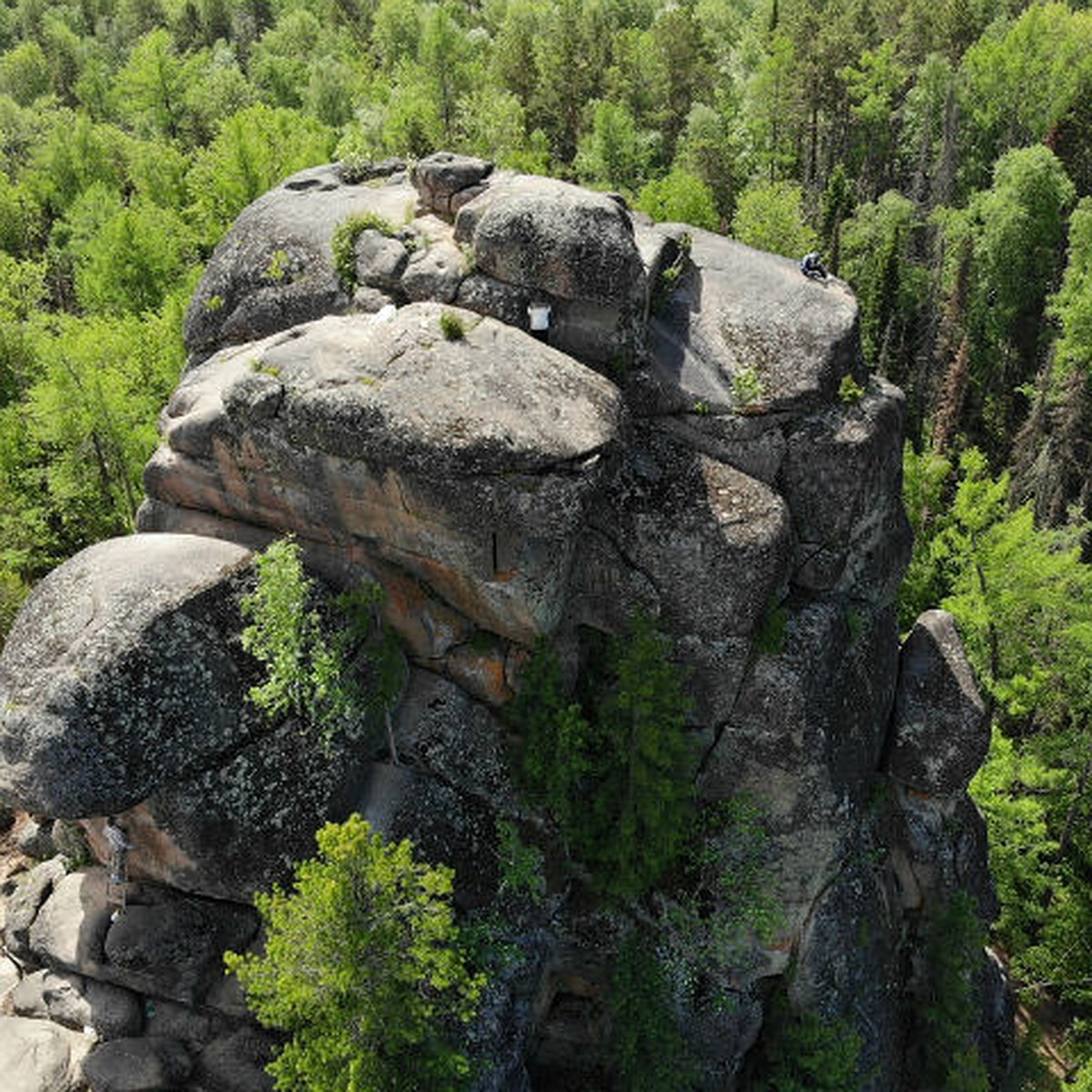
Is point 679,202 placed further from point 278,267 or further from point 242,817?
point 242,817

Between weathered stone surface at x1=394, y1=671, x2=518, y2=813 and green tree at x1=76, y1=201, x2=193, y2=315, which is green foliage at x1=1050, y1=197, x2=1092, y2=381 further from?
green tree at x1=76, y1=201, x2=193, y2=315

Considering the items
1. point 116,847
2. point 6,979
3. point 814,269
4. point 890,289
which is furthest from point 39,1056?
point 890,289

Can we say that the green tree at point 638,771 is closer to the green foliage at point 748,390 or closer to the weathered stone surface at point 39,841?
the green foliage at point 748,390

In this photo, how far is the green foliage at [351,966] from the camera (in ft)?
58.4

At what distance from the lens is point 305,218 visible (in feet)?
90.0

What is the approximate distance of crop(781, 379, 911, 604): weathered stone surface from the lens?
2477cm

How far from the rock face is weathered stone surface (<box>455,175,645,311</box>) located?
9 centimetres

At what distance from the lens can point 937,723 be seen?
27344mm

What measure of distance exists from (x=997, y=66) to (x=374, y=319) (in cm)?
6560

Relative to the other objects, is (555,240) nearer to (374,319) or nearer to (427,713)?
(374,319)

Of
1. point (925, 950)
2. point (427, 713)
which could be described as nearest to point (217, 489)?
point (427, 713)

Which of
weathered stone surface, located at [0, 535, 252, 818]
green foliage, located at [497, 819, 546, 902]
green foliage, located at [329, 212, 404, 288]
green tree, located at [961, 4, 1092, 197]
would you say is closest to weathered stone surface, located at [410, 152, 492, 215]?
green foliage, located at [329, 212, 404, 288]

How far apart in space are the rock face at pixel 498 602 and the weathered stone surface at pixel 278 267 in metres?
0.13

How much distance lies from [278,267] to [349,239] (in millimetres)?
2398
